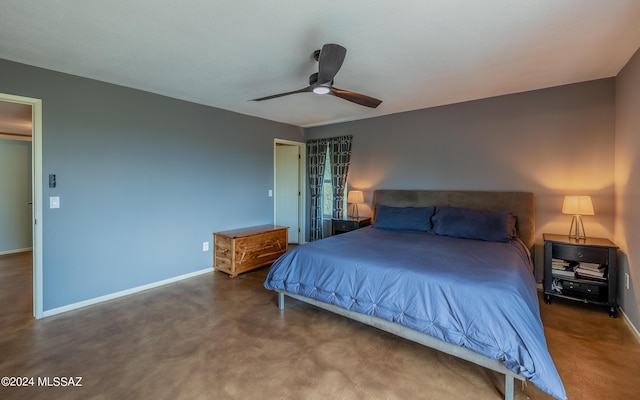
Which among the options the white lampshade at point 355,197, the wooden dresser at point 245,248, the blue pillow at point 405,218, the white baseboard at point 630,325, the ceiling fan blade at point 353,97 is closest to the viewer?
the white baseboard at point 630,325

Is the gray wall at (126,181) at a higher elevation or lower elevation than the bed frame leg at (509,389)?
higher

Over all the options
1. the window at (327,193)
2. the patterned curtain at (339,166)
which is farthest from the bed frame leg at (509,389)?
the window at (327,193)

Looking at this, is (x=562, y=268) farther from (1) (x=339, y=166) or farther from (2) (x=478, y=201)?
(1) (x=339, y=166)

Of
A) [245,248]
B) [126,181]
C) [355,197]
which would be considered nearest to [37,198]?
[126,181]

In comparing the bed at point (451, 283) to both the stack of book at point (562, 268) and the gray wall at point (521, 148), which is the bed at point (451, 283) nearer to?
the gray wall at point (521, 148)

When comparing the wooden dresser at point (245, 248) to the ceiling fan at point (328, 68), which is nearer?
the ceiling fan at point (328, 68)

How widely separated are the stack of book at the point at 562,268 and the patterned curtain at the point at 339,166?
10.2ft

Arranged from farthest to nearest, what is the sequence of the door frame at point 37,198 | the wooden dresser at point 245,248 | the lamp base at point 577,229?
the wooden dresser at point 245,248 → the lamp base at point 577,229 → the door frame at point 37,198

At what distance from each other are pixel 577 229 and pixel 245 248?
4.11m

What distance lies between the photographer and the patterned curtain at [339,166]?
514 cm

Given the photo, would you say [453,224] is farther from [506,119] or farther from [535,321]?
[535,321]

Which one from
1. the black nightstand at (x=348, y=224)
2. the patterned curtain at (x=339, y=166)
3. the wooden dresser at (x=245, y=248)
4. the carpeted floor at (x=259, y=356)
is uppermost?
the patterned curtain at (x=339, y=166)

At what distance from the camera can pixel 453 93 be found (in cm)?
354

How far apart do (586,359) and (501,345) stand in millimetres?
1055
